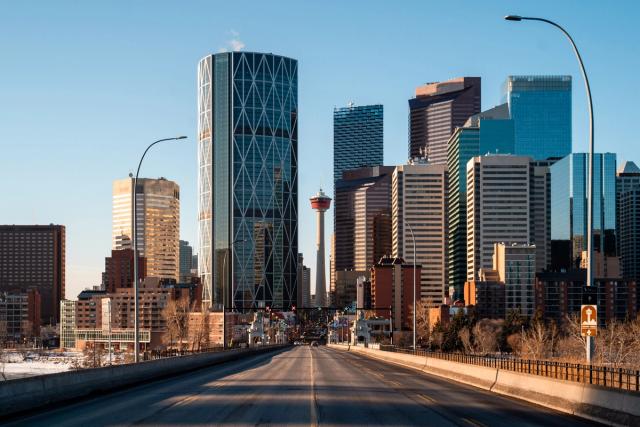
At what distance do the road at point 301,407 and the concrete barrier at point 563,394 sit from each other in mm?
531

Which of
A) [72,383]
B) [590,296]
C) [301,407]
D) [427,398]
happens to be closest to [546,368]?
[427,398]

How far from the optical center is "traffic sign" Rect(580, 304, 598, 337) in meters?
27.3

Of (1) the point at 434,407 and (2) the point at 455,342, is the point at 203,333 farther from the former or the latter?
(1) the point at 434,407

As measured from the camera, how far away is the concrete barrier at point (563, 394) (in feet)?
72.6

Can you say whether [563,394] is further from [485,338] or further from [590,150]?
[485,338]

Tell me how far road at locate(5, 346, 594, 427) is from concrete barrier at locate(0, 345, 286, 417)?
915 mm

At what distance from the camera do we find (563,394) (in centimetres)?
2706

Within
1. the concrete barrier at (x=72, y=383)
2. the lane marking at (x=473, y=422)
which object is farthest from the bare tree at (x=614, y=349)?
the lane marking at (x=473, y=422)

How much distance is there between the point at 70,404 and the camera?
29.2 meters

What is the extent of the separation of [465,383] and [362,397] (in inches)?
483

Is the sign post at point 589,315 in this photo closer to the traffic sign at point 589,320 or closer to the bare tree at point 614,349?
the traffic sign at point 589,320

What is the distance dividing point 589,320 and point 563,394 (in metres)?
2.39

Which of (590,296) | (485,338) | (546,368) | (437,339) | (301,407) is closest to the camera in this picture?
(301,407)

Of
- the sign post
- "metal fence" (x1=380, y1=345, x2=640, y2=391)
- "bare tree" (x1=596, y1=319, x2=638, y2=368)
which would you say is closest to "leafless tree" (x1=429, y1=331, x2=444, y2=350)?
"bare tree" (x1=596, y1=319, x2=638, y2=368)
